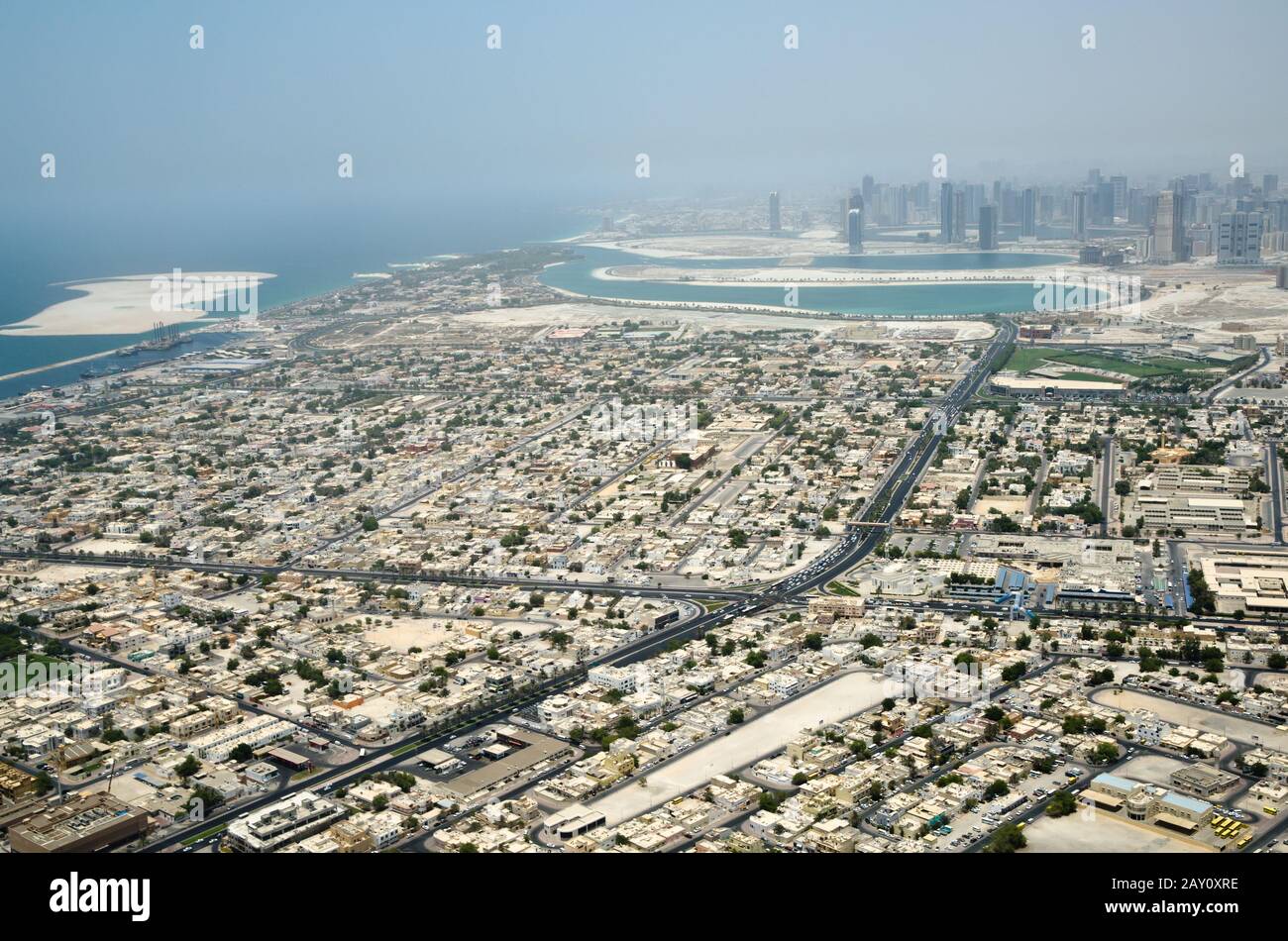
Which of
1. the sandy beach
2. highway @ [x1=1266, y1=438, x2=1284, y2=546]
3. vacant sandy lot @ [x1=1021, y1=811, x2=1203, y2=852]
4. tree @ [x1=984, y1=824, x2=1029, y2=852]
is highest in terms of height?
the sandy beach

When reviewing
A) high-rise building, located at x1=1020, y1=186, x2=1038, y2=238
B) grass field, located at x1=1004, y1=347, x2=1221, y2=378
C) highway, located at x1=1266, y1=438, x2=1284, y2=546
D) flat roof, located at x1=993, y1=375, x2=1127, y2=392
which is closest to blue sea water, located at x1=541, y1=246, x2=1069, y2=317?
high-rise building, located at x1=1020, y1=186, x2=1038, y2=238

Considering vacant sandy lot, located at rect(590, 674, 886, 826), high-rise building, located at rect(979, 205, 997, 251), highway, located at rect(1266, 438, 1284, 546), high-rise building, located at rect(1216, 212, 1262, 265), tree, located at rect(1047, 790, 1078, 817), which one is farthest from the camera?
high-rise building, located at rect(979, 205, 997, 251)

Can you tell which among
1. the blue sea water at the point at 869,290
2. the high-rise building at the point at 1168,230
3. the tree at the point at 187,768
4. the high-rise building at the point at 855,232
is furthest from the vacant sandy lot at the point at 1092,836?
the high-rise building at the point at 855,232

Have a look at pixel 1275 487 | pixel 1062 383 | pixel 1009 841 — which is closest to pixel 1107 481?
pixel 1275 487

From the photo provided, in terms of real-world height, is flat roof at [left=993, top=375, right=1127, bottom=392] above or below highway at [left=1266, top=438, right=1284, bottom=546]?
above

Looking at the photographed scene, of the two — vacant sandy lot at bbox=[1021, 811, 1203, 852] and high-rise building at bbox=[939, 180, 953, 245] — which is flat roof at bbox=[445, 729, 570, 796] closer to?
vacant sandy lot at bbox=[1021, 811, 1203, 852]

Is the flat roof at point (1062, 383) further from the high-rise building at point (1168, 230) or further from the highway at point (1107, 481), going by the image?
the high-rise building at point (1168, 230)
